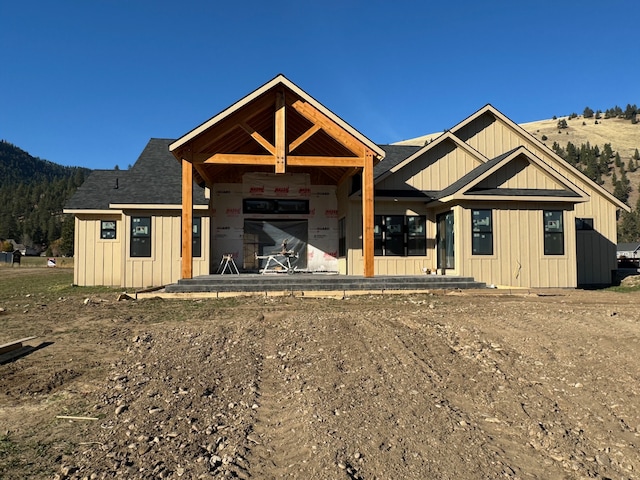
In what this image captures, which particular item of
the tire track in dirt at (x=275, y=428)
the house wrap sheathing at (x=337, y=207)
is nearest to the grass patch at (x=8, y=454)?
the tire track in dirt at (x=275, y=428)

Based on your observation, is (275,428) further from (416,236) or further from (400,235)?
(416,236)

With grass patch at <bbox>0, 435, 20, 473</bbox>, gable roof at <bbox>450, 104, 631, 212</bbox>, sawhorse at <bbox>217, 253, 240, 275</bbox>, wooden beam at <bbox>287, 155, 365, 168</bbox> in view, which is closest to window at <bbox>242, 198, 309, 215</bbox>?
sawhorse at <bbox>217, 253, 240, 275</bbox>

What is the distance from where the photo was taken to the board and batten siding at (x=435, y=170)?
15.6m

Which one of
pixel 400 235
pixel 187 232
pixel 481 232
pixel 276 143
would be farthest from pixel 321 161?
pixel 481 232

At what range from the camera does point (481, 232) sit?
46.0 ft

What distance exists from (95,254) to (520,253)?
1503 centimetres

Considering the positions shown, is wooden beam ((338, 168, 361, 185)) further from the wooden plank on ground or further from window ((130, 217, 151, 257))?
the wooden plank on ground

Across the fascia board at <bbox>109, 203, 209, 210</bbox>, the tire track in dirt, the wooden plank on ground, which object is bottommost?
the tire track in dirt

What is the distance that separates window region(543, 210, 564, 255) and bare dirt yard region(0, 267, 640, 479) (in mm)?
7240

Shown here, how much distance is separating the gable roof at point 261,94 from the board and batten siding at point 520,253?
419cm

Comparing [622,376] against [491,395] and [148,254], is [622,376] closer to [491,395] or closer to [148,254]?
[491,395]

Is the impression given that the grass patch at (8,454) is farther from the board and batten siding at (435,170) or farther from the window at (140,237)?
A: the board and batten siding at (435,170)

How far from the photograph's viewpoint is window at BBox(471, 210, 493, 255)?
1391cm

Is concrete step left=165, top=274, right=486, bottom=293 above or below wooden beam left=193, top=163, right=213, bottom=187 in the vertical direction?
below
